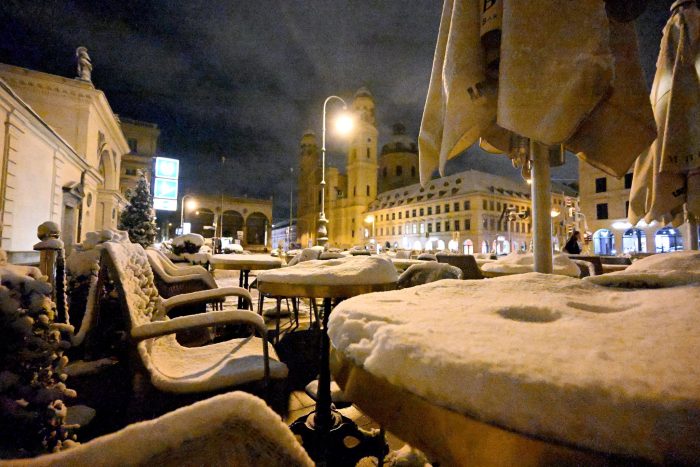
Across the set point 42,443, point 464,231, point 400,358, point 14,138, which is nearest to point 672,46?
point 400,358

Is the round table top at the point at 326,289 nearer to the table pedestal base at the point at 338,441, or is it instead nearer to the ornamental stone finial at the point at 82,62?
the table pedestal base at the point at 338,441

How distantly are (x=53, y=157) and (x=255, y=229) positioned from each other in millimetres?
55529

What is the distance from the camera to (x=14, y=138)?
31.1 feet

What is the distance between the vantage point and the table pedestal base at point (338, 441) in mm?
1770

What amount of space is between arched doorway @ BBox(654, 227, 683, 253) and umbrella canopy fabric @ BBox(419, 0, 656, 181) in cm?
3237

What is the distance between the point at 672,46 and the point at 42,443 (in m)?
5.05

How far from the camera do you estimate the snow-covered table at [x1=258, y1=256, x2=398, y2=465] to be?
1663 mm

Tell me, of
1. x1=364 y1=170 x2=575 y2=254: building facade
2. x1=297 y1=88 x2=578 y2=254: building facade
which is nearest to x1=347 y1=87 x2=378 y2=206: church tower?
x1=297 y1=88 x2=578 y2=254: building facade

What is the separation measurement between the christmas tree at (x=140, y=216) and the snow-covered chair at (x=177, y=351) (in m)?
16.4

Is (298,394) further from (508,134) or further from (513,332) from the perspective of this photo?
(508,134)

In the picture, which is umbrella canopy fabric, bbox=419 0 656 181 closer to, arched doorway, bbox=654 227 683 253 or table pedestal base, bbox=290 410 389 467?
table pedestal base, bbox=290 410 389 467

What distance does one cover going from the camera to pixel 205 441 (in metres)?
0.49

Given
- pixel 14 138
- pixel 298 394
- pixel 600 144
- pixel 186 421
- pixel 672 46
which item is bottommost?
pixel 298 394

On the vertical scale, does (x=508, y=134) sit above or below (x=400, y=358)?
above
